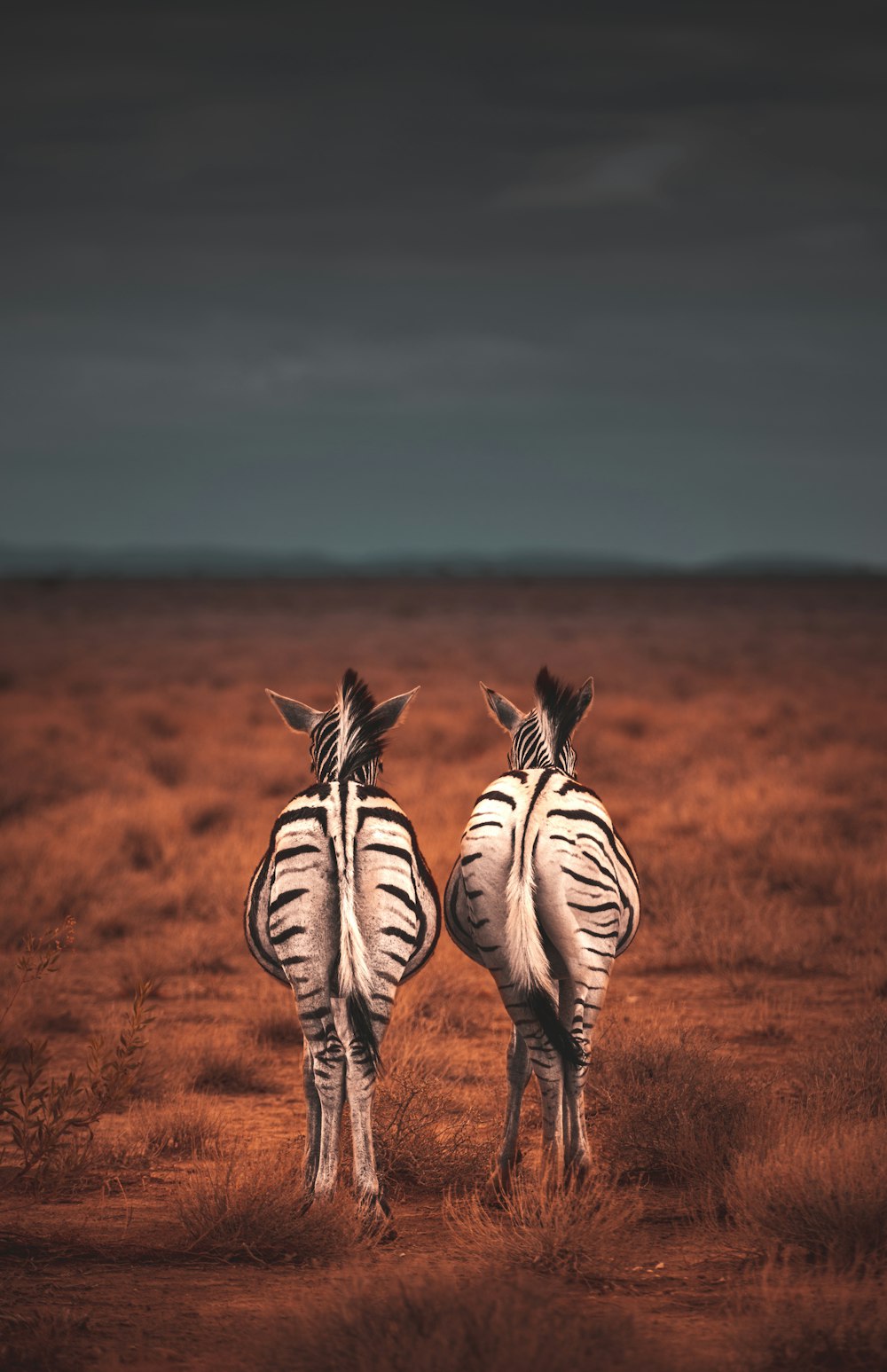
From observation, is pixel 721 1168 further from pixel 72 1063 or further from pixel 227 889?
pixel 227 889

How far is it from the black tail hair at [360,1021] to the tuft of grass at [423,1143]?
101 cm

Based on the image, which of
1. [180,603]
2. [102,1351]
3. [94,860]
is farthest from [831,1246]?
[180,603]

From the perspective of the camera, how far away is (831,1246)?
4.44 metres

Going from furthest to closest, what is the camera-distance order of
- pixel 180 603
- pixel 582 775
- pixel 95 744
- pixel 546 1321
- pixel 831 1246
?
pixel 180 603 < pixel 95 744 < pixel 582 775 < pixel 831 1246 < pixel 546 1321

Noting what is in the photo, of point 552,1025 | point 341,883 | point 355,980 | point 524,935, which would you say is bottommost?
point 552,1025

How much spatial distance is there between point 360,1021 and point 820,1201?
180 centimetres

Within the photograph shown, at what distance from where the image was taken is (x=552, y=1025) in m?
4.80

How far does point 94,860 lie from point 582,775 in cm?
748

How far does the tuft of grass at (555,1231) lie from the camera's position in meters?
4.46

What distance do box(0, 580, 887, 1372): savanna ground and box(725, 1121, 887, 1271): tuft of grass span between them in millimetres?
12

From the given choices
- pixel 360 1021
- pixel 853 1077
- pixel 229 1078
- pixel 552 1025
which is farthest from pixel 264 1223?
pixel 853 1077

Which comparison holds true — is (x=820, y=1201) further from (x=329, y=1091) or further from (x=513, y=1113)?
(x=329, y=1091)

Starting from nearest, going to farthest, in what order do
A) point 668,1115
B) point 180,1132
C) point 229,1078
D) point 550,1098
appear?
point 550,1098 < point 668,1115 < point 180,1132 < point 229,1078

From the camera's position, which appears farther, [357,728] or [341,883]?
[357,728]
